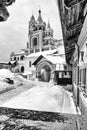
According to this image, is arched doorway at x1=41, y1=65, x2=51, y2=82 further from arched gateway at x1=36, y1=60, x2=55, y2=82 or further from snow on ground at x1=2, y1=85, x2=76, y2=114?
snow on ground at x1=2, y1=85, x2=76, y2=114

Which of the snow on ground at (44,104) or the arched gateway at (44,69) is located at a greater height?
the arched gateway at (44,69)

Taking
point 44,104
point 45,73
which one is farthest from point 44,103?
point 45,73

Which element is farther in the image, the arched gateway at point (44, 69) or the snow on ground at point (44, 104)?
the arched gateway at point (44, 69)

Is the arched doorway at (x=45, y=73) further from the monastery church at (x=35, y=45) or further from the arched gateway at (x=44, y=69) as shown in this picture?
the monastery church at (x=35, y=45)

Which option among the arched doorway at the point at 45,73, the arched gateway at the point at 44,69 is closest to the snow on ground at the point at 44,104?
the arched gateway at the point at 44,69

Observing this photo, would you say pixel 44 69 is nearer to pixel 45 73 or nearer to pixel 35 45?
pixel 45 73

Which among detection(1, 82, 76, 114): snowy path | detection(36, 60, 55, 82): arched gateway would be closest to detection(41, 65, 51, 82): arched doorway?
detection(36, 60, 55, 82): arched gateway

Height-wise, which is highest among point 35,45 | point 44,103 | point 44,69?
point 35,45

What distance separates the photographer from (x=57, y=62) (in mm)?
20625

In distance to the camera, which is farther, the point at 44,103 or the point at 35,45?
the point at 35,45

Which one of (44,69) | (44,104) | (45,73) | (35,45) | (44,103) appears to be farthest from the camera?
(35,45)

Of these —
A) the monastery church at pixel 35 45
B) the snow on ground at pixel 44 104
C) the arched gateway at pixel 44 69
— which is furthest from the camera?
the monastery church at pixel 35 45

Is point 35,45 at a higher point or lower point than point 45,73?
higher

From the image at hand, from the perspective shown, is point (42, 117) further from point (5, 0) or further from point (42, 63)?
point (42, 63)
